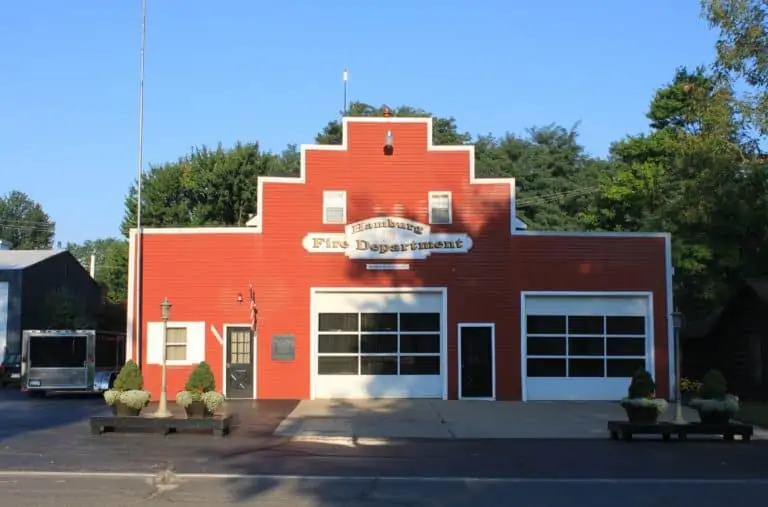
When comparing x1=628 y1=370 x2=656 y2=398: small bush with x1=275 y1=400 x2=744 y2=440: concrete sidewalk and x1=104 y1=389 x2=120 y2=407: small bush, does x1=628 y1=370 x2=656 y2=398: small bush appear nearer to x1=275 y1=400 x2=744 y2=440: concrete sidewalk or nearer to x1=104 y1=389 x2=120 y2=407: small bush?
x1=275 y1=400 x2=744 y2=440: concrete sidewalk

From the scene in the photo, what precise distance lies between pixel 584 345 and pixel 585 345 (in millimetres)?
33

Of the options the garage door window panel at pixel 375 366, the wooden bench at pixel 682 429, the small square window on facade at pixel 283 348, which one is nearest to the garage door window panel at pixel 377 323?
the garage door window panel at pixel 375 366

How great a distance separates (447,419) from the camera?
69.5 ft

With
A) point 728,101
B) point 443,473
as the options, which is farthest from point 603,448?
point 728,101

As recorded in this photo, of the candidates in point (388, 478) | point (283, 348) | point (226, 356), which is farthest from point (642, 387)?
point (226, 356)

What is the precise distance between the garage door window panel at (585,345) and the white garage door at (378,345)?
3201 mm

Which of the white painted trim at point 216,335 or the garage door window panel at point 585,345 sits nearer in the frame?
the white painted trim at point 216,335

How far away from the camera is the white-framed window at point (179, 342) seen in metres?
26.5

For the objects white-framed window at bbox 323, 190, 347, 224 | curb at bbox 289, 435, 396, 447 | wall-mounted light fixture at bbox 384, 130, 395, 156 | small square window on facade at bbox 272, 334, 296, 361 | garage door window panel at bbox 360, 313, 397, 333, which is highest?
wall-mounted light fixture at bbox 384, 130, 395, 156

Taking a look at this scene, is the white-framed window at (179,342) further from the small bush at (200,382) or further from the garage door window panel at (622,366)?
the garage door window panel at (622,366)

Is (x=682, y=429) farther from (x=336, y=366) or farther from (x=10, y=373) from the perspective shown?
(x=10, y=373)

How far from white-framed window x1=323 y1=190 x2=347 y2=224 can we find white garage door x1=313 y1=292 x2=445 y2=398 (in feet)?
7.94

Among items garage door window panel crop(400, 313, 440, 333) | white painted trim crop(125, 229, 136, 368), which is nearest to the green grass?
garage door window panel crop(400, 313, 440, 333)

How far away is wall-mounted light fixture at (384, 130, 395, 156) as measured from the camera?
88.4 ft
